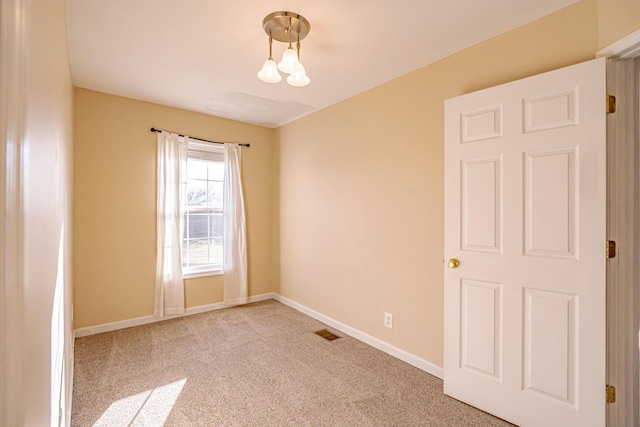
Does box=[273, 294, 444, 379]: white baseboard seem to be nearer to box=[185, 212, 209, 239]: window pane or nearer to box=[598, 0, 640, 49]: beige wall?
box=[185, 212, 209, 239]: window pane

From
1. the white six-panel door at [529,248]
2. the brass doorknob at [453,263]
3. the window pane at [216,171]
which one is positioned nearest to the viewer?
the white six-panel door at [529,248]

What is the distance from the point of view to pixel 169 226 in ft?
11.9

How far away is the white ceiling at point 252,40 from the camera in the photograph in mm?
1867

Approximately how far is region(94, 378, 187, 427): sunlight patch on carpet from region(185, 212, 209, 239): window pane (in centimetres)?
202

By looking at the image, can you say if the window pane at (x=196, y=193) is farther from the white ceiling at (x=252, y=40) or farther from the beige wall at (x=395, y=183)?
the beige wall at (x=395, y=183)

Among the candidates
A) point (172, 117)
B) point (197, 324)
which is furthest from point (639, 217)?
point (172, 117)

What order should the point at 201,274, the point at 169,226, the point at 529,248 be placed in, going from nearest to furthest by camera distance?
the point at 529,248
the point at 169,226
the point at 201,274

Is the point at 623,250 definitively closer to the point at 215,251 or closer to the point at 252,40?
the point at 252,40

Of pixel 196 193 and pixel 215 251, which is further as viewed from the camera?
pixel 215 251

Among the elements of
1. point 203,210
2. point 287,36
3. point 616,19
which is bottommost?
point 203,210

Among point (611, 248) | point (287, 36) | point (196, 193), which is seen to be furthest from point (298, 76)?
point (196, 193)

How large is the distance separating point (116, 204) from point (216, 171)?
4.10 feet

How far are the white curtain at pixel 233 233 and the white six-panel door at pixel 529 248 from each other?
282cm

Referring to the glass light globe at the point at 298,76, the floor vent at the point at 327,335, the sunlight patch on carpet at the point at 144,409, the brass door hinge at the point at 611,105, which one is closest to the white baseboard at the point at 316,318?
the floor vent at the point at 327,335
